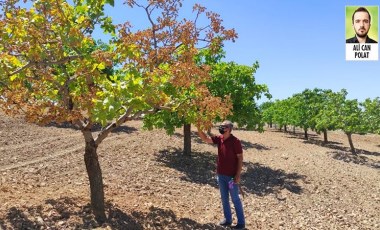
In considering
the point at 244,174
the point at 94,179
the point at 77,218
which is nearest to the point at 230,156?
the point at 94,179

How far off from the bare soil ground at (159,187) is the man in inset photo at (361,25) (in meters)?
7.30

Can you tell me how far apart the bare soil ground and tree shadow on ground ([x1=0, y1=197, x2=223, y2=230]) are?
22mm

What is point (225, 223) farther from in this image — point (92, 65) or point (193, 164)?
point (193, 164)

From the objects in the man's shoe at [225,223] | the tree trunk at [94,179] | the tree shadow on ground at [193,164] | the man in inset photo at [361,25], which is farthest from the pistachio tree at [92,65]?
the man in inset photo at [361,25]

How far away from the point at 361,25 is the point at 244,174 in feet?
31.0

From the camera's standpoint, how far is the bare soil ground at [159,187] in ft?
30.6

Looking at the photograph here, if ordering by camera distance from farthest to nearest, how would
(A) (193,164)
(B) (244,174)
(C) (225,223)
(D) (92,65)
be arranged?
(A) (193,164) → (B) (244,174) → (C) (225,223) → (D) (92,65)

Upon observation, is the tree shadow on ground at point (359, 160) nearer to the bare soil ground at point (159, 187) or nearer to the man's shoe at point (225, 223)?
the bare soil ground at point (159, 187)

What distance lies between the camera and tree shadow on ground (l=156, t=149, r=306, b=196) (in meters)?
16.1

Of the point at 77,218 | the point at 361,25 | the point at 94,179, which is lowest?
the point at 77,218

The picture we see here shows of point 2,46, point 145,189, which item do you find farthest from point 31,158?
point 2,46

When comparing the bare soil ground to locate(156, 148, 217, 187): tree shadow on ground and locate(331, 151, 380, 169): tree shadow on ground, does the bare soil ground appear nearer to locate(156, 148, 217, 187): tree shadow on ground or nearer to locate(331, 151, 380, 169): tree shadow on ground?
locate(156, 148, 217, 187): tree shadow on ground

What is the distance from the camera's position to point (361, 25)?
60.7 ft

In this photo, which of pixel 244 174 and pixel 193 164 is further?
pixel 193 164
